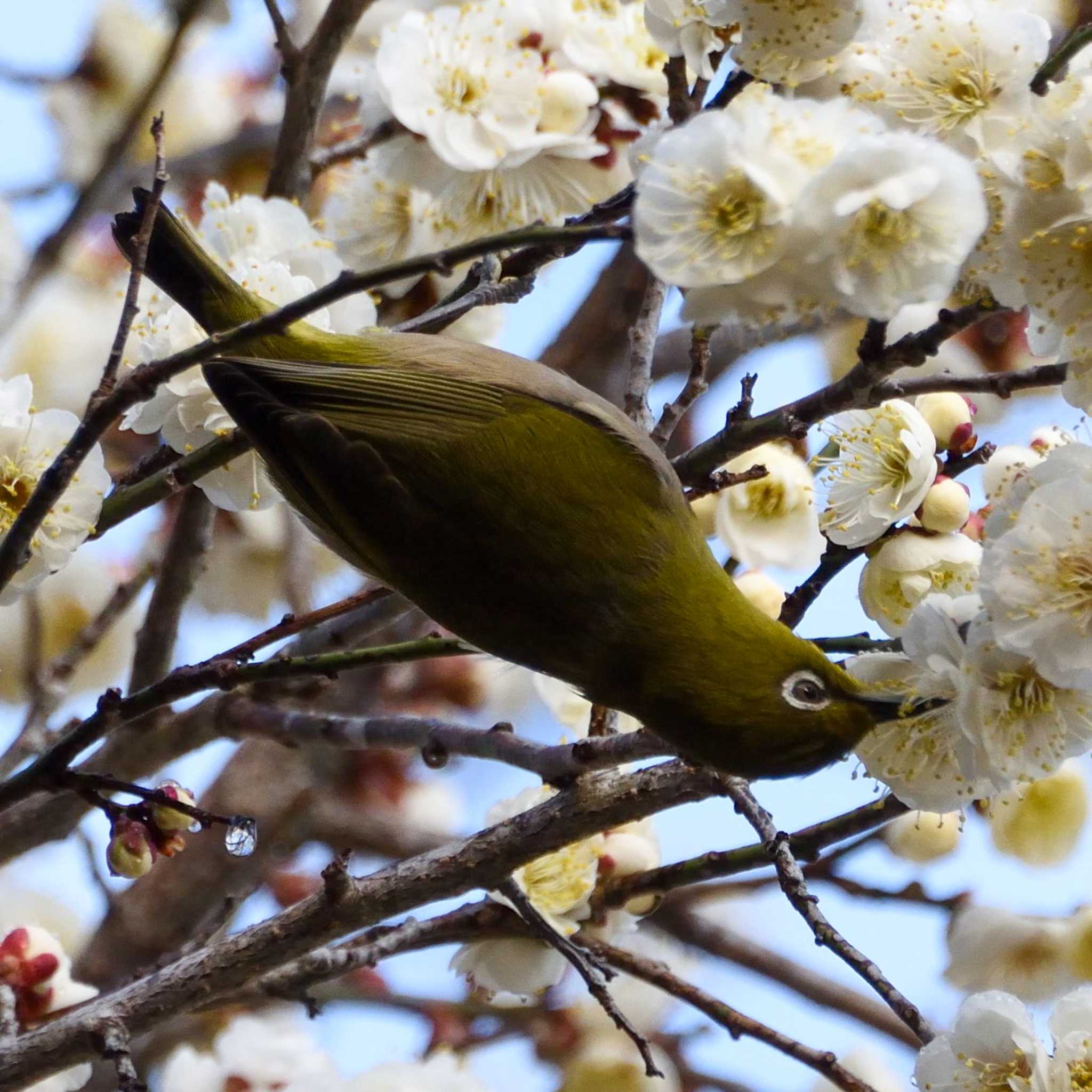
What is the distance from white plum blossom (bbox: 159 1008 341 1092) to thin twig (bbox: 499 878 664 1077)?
676 millimetres

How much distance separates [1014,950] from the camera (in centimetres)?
240

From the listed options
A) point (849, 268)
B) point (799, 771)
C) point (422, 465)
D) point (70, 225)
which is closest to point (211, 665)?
point (422, 465)

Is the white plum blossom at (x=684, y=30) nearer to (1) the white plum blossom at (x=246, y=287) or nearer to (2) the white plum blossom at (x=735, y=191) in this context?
(2) the white plum blossom at (x=735, y=191)

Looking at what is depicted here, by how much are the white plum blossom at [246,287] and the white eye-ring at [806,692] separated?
2.48 feet

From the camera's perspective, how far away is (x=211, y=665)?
62.2 inches

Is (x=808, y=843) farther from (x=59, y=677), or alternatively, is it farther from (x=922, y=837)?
(x=59, y=677)

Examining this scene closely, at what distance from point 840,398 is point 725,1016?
33.2 inches

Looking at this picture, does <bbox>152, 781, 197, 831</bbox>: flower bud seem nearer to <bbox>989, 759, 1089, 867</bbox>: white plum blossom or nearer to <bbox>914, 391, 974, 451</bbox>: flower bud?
<bbox>914, 391, 974, 451</bbox>: flower bud

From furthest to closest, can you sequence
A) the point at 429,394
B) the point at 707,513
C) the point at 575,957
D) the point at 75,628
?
the point at 75,628 → the point at 707,513 → the point at 429,394 → the point at 575,957

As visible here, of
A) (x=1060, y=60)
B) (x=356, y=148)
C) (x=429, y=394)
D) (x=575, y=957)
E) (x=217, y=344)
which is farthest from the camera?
(x=356, y=148)

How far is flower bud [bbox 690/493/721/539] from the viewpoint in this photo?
2.23m

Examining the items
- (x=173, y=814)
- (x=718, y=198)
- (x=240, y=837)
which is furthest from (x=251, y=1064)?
(x=718, y=198)

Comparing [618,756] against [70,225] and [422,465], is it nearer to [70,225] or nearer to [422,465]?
[422,465]

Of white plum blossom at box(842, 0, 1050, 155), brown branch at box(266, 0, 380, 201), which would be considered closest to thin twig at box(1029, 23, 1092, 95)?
white plum blossom at box(842, 0, 1050, 155)
